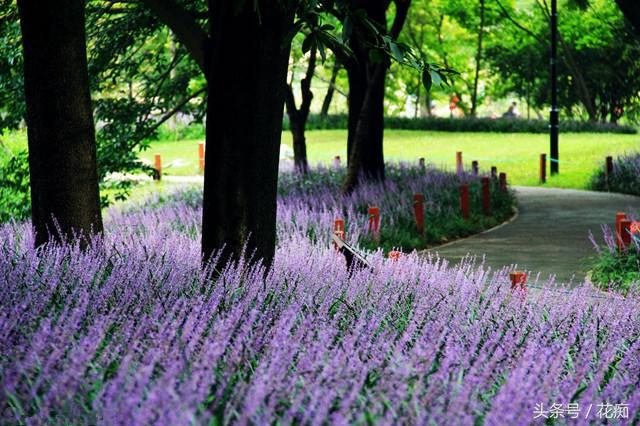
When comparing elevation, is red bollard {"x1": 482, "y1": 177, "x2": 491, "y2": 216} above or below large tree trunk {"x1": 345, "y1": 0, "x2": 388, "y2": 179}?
below

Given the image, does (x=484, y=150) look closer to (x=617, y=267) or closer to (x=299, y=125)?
(x=299, y=125)

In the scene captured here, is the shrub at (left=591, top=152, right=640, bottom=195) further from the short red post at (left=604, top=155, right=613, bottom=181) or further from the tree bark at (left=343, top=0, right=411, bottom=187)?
the tree bark at (left=343, top=0, right=411, bottom=187)

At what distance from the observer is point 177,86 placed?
19.6 m

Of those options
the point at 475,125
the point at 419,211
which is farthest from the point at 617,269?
the point at 475,125

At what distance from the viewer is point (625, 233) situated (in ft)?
43.1

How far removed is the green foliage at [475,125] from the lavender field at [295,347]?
4576 centimetres

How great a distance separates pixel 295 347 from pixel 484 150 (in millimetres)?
40507

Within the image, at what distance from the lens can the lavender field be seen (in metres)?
4.37

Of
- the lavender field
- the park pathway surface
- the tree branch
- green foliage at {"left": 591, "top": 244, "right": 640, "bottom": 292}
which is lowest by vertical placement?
the park pathway surface

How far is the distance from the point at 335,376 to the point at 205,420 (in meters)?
0.64

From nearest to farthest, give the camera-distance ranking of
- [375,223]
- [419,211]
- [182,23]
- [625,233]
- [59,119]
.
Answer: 1. [59,119]
2. [182,23]
3. [625,233]
4. [375,223]
5. [419,211]

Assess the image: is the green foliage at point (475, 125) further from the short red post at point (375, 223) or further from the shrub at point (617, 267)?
the shrub at point (617, 267)

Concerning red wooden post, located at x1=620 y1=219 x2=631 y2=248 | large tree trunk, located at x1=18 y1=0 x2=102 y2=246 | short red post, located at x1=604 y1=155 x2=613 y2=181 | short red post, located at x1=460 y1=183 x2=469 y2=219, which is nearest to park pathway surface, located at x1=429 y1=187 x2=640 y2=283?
short red post, located at x1=460 y1=183 x2=469 y2=219

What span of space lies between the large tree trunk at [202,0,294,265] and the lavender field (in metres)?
0.34
